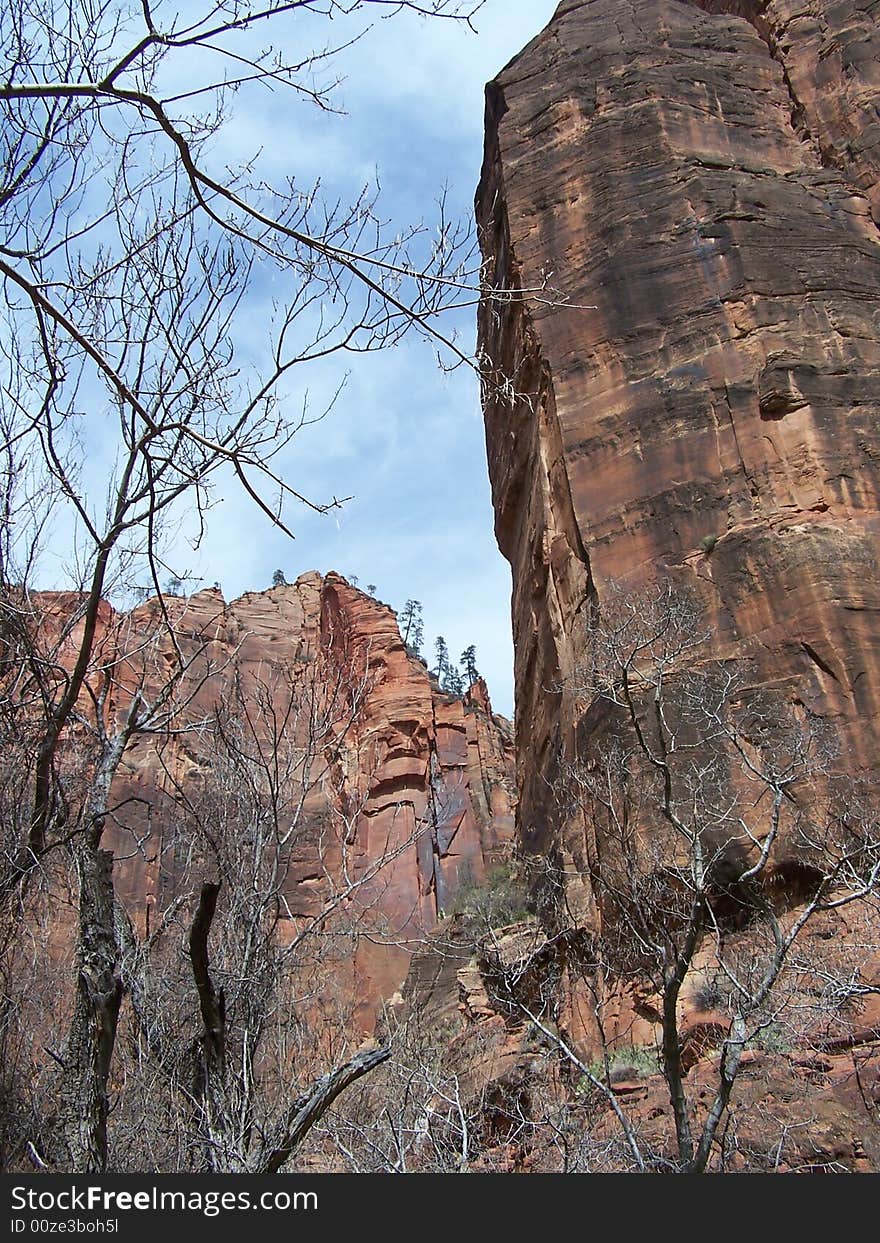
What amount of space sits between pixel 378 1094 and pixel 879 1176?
34.6ft

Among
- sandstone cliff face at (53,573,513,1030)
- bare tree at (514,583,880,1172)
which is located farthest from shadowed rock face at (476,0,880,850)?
sandstone cliff face at (53,573,513,1030)

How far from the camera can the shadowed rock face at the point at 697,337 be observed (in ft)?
57.2

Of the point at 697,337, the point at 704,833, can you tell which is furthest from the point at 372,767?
the point at 704,833

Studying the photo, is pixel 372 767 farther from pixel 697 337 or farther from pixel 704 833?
pixel 704 833

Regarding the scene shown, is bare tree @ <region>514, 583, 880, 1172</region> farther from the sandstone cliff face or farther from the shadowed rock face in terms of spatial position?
the sandstone cliff face

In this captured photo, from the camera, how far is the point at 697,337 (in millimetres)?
20172

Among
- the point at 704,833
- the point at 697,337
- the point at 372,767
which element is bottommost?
the point at 704,833

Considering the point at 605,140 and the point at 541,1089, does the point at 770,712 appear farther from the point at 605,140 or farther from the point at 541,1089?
the point at 605,140

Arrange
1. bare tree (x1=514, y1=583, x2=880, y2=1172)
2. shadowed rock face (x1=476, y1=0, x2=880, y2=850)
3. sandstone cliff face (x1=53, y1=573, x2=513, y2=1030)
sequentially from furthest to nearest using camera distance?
1. sandstone cliff face (x1=53, y1=573, x2=513, y2=1030)
2. shadowed rock face (x1=476, y1=0, x2=880, y2=850)
3. bare tree (x1=514, y1=583, x2=880, y2=1172)

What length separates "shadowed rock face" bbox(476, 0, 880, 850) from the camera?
1742cm

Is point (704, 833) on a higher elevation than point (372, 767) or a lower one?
lower

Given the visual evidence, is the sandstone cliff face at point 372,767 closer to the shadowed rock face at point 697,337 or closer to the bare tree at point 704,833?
the shadowed rock face at point 697,337

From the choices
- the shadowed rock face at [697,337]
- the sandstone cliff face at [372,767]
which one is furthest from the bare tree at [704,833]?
the sandstone cliff face at [372,767]

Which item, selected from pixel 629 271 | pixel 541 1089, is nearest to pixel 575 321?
pixel 629 271
